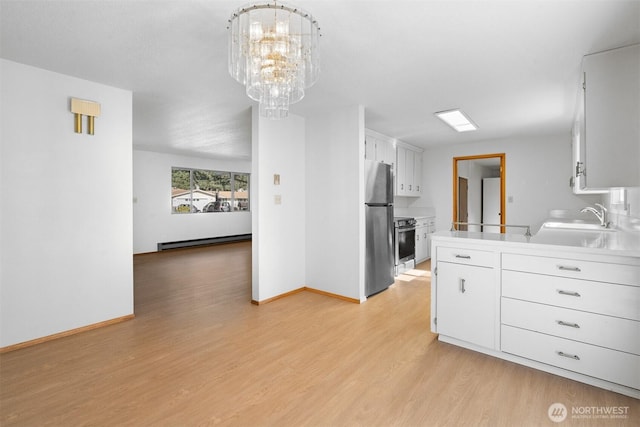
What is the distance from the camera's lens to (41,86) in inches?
105

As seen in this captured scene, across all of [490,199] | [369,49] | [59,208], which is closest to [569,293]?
Answer: [369,49]

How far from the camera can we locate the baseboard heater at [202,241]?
7.58m

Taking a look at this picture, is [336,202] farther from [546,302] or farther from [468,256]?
[546,302]

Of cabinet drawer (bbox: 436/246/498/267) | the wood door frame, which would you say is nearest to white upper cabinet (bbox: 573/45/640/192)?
cabinet drawer (bbox: 436/246/498/267)

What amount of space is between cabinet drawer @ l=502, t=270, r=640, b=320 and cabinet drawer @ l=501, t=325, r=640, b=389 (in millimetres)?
234

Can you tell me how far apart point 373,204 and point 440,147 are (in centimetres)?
318

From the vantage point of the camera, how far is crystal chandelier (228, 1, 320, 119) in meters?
1.71

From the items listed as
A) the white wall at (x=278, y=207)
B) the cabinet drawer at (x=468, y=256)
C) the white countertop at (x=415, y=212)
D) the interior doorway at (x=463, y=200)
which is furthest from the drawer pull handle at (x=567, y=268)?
the interior doorway at (x=463, y=200)

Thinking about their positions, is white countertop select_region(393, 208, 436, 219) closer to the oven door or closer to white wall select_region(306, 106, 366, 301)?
the oven door

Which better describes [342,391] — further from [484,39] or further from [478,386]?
[484,39]

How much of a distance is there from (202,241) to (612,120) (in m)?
8.05

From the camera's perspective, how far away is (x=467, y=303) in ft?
8.00

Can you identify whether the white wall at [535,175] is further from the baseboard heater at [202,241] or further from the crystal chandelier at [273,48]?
the baseboard heater at [202,241]

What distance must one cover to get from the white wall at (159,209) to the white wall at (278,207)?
4564 millimetres
